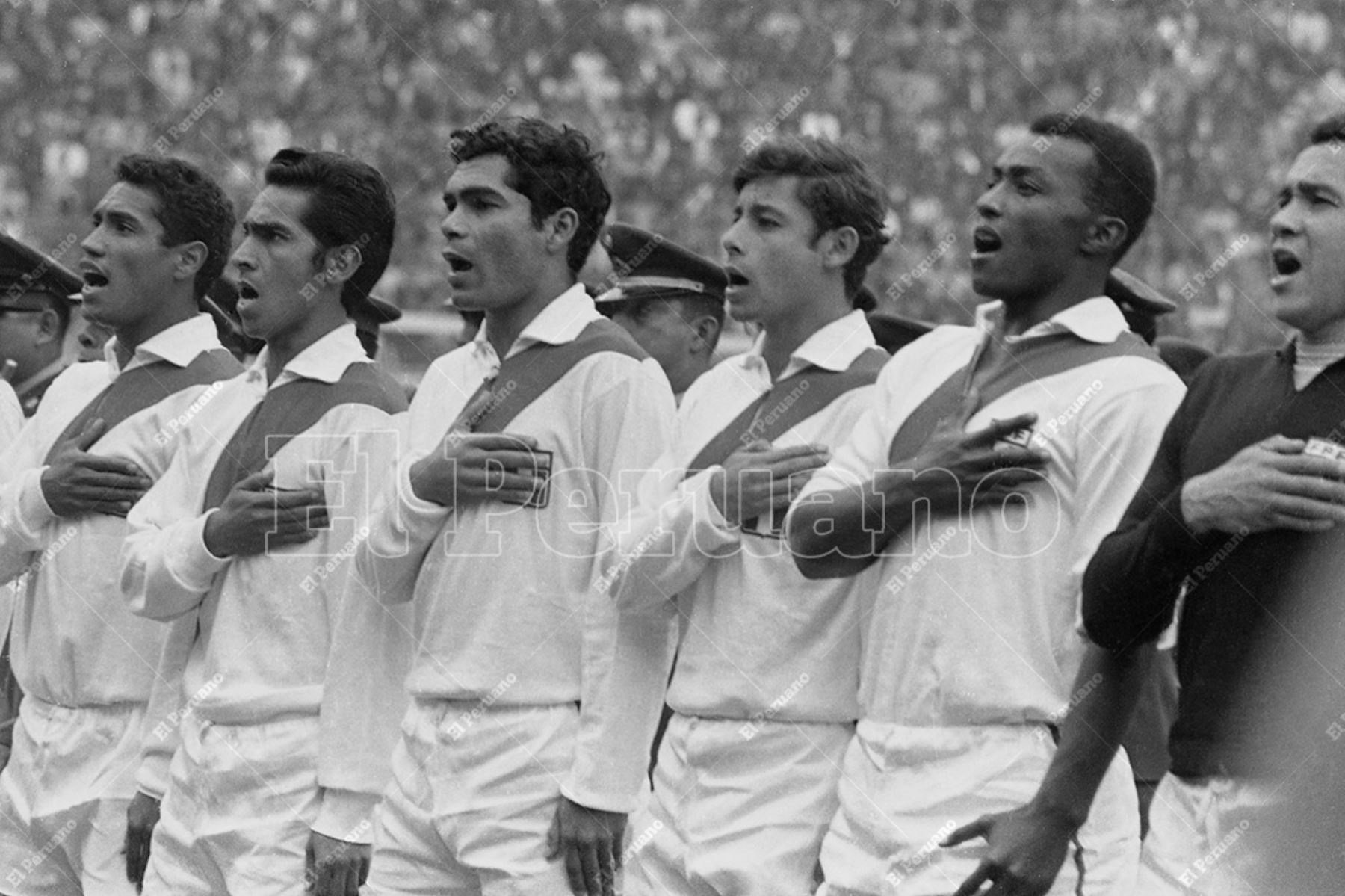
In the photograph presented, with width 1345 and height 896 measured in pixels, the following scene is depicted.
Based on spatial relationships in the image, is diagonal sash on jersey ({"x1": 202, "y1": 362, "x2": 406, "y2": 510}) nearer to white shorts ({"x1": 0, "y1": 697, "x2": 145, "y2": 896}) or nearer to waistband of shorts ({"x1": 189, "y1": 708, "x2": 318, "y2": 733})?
waistband of shorts ({"x1": 189, "y1": 708, "x2": 318, "y2": 733})

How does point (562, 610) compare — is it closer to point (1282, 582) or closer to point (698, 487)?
point (698, 487)

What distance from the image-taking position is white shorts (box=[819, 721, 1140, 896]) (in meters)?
4.00

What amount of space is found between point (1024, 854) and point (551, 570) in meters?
1.66

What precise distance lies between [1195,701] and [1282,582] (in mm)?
224

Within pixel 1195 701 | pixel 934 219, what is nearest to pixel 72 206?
pixel 934 219

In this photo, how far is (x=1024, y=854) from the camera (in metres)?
3.26

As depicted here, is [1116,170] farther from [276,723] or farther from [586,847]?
[276,723]

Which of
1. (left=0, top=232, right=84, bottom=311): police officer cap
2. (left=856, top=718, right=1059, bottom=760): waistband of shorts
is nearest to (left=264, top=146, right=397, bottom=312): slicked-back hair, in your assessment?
(left=856, top=718, right=1059, bottom=760): waistband of shorts

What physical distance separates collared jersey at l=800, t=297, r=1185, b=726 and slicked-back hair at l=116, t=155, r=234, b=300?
261cm

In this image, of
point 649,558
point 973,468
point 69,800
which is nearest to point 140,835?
point 69,800

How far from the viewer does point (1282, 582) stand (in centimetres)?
314

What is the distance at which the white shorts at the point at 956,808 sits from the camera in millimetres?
3996

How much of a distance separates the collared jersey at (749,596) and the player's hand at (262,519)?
832 mm

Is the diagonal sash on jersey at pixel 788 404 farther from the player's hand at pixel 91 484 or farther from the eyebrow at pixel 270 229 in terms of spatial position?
the player's hand at pixel 91 484
